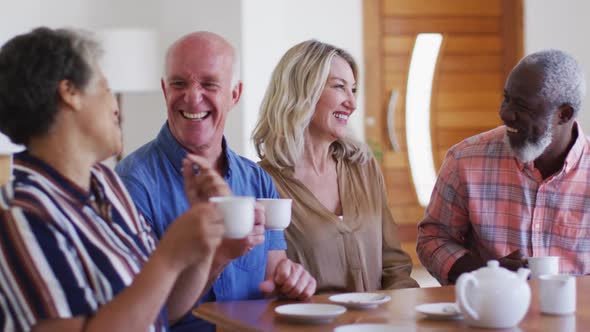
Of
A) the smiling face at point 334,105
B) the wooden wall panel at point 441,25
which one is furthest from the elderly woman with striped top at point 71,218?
the wooden wall panel at point 441,25

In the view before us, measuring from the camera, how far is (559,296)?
6.19 feet

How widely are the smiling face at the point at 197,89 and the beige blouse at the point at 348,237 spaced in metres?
0.41

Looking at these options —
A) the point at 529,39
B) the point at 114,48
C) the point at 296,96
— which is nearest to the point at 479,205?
the point at 296,96

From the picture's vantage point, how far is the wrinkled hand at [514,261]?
2.41m

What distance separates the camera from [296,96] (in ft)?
A: 9.71

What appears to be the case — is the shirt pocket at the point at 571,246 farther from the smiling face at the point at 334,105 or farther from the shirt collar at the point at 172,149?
the shirt collar at the point at 172,149

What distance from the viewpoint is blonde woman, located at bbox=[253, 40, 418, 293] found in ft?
9.08

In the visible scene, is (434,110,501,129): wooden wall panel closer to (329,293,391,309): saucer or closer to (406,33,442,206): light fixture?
(406,33,442,206): light fixture

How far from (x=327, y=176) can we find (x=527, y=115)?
674 millimetres

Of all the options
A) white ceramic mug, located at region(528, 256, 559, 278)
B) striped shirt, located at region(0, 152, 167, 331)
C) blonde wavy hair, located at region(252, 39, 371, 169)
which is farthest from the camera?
blonde wavy hair, located at region(252, 39, 371, 169)

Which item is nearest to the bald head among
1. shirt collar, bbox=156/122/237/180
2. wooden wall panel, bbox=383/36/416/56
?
shirt collar, bbox=156/122/237/180

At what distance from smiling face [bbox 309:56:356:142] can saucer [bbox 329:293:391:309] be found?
0.95 m

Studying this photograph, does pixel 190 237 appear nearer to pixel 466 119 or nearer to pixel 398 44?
pixel 398 44

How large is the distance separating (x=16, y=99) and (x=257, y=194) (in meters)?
1.09
